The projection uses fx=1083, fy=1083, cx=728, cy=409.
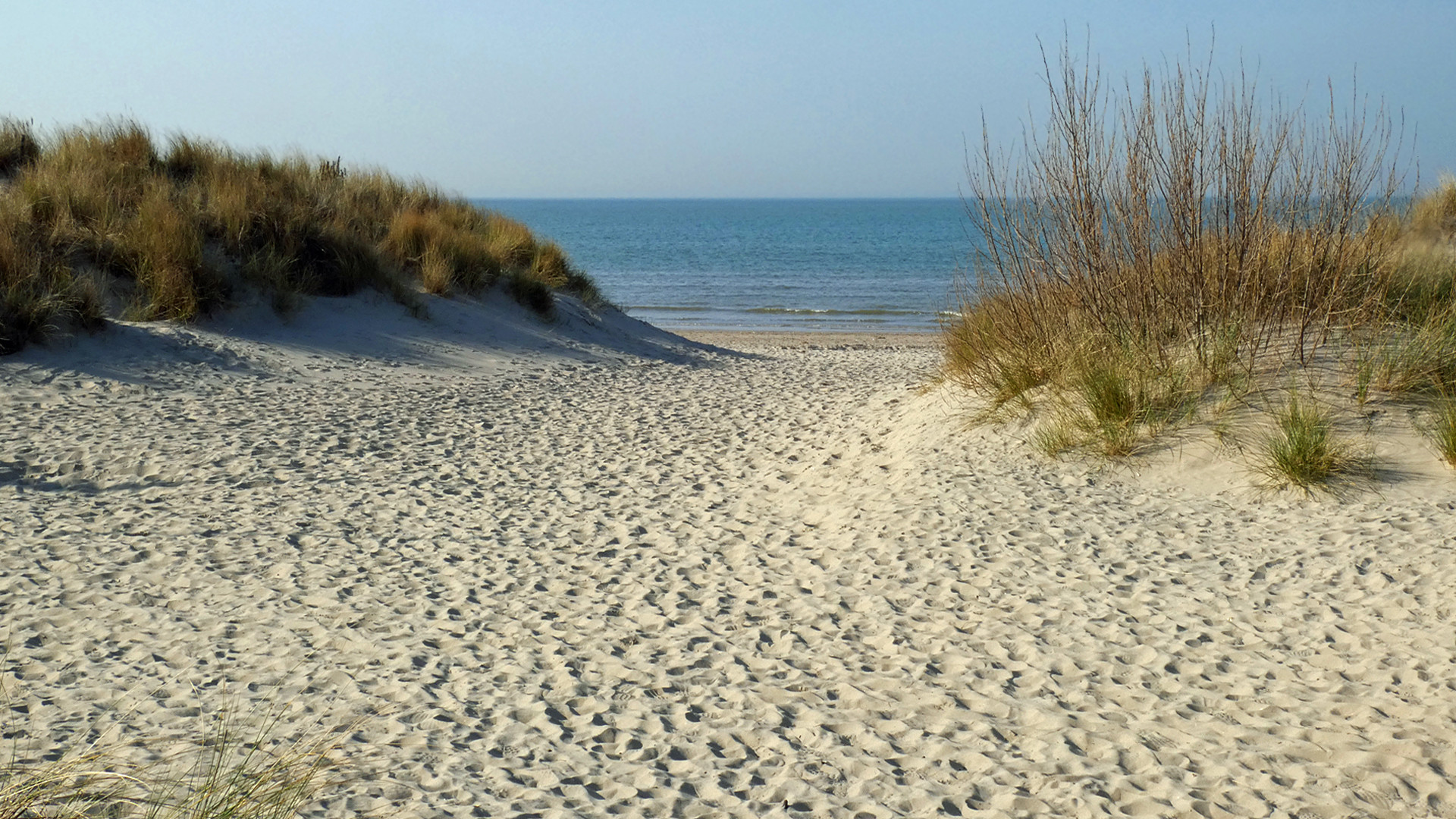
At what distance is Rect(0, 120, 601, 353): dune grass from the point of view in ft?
33.9

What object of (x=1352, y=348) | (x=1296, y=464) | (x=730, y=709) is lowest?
(x=730, y=709)

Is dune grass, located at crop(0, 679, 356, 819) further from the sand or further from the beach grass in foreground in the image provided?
the beach grass in foreground

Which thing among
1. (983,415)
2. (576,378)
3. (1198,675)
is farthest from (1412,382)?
(576,378)

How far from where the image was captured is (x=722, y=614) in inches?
191

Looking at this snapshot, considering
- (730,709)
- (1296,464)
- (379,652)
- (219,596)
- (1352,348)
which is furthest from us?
(1352,348)

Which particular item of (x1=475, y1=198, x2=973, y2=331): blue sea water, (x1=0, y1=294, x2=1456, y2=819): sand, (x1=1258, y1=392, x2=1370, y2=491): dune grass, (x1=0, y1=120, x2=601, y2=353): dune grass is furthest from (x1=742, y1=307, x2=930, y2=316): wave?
(x1=1258, y1=392, x2=1370, y2=491): dune grass

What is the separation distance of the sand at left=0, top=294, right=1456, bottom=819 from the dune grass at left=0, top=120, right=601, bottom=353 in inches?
71.1

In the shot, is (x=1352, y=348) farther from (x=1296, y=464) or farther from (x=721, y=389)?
(x=721, y=389)

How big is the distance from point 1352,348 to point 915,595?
4.15 m

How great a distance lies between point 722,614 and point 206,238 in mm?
9632

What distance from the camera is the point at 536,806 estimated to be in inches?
125

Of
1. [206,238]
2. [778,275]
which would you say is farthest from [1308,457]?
[778,275]

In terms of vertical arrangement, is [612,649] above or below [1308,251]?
below

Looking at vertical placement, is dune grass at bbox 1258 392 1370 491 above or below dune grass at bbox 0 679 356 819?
above
